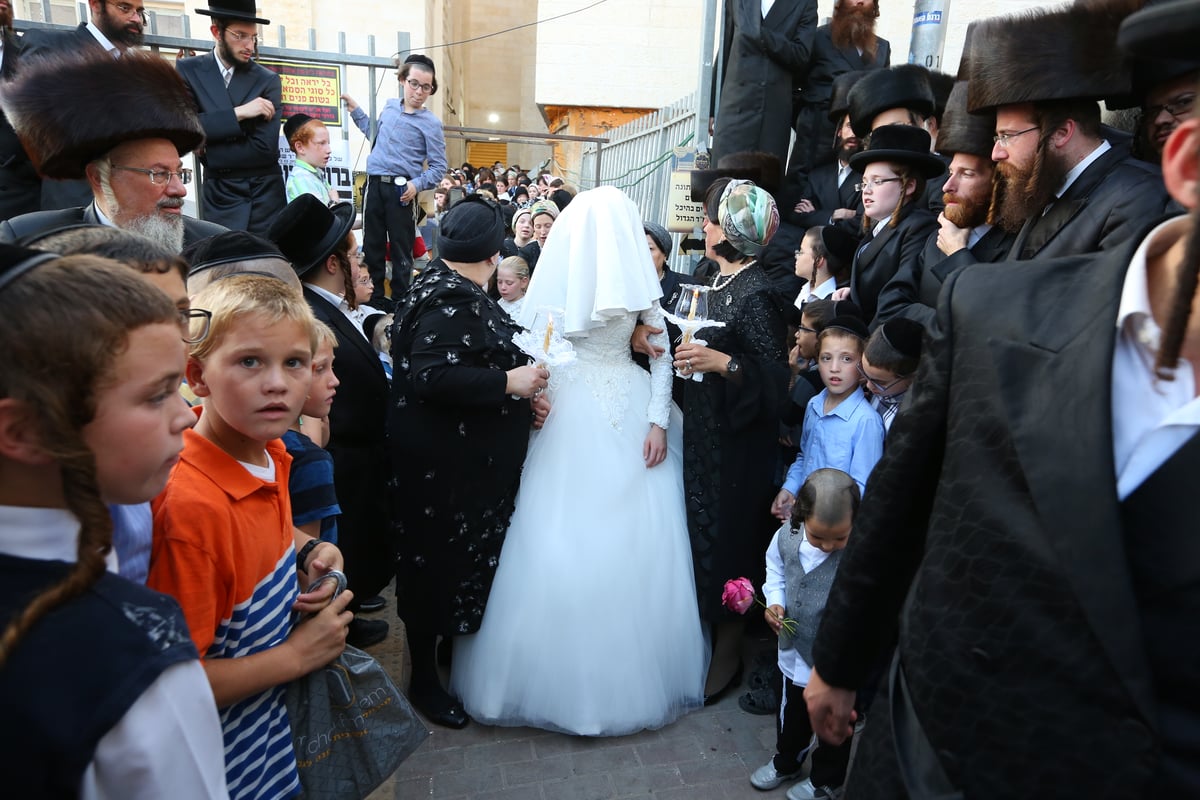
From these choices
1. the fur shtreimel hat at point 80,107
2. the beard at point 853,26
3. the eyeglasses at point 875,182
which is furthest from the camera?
the beard at point 853,26

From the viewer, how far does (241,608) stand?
5.52 ft

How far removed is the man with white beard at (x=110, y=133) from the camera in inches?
104

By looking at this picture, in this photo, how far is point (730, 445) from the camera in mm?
3572

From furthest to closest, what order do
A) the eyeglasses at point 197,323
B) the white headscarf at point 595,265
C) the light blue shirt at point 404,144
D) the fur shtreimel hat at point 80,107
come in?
the light blue shirt at point 404,144 → the white headscarf at point 595,265 → the fur shtreimel hat at point 80,107 → the eyeglasses at point 197,323

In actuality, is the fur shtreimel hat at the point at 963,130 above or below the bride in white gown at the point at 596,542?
above

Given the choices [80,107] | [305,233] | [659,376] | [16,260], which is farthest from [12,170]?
[16,260]

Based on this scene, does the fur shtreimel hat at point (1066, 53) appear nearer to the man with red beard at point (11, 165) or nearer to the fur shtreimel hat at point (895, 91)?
the fur shtreimel hat at point (895, 91)

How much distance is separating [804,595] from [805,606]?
1.7 inches

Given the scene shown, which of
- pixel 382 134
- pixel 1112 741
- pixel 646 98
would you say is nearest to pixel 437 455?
pixel 1112 741

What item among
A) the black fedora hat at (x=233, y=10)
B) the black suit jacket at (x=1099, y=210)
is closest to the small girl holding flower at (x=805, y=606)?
the black suit jacket at (x=1099, y=210)

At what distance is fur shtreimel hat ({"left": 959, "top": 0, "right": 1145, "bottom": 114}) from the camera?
2.55m

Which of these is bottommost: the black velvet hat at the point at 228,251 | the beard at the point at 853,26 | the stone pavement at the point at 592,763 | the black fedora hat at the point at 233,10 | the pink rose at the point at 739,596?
the stone pavement at the point at 592,763

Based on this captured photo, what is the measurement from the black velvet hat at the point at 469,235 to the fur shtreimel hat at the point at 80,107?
1.07m

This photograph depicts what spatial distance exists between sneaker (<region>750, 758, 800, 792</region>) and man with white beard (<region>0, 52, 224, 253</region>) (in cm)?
300
